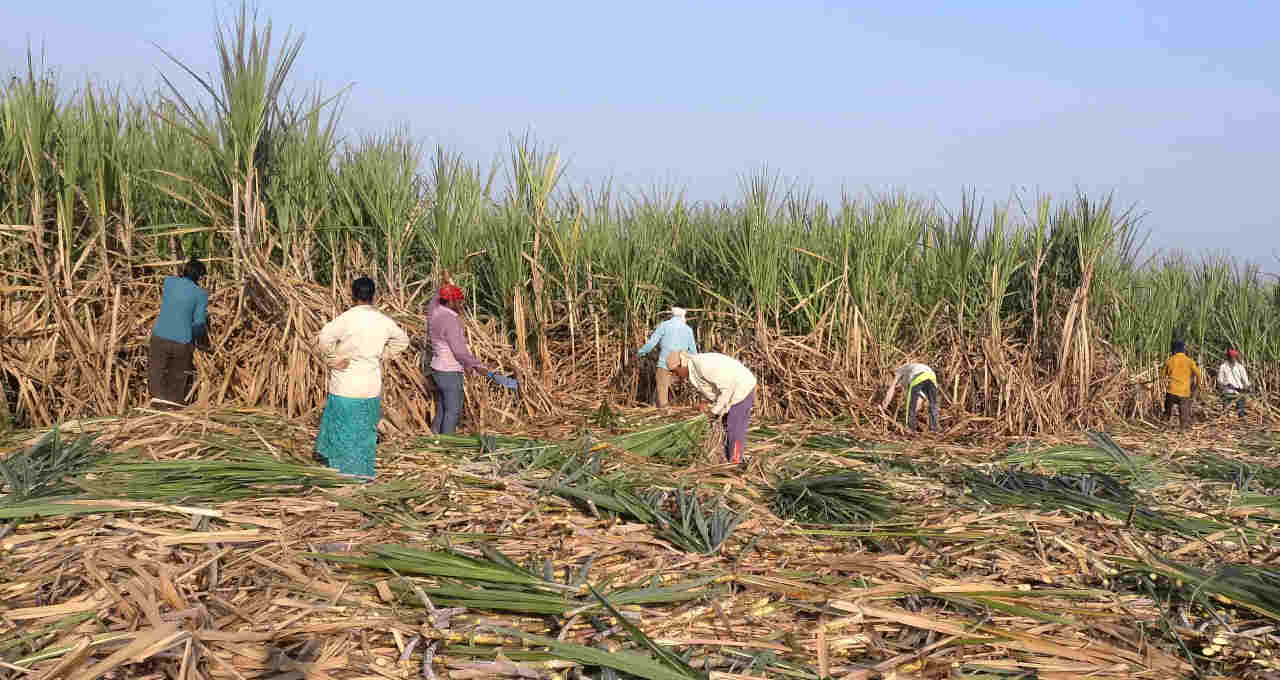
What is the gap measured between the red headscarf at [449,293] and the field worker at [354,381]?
165cm

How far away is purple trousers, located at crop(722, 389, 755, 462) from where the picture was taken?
5.78 m

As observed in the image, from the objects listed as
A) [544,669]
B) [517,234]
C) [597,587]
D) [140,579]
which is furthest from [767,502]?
[517,234]

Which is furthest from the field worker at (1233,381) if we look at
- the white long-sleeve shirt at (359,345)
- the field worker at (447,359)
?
the white long-sleeve shirt at (359,345)

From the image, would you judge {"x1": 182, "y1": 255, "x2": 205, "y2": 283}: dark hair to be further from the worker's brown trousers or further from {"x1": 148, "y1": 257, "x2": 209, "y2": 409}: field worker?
the worker's brown trousers

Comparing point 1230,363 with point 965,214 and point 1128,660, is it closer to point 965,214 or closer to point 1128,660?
point 965,214

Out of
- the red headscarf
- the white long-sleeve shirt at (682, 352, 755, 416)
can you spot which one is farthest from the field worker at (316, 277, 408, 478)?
the white long-sleeve shirt at (682, 352, 755, 416)

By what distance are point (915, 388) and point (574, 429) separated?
3138 millimetres

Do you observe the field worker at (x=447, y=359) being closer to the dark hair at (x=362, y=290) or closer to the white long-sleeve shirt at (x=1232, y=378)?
the dark hair at (x=362, y=290)

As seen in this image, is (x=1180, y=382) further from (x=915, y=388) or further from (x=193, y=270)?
(x=193, y=270)

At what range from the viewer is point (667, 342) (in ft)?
27.6

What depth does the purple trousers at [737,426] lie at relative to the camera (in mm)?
5777

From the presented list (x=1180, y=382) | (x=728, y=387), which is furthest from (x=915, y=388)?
(x=1180, y=382)

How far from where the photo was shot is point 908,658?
280cm

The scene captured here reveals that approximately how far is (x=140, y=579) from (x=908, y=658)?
2.53 metres
